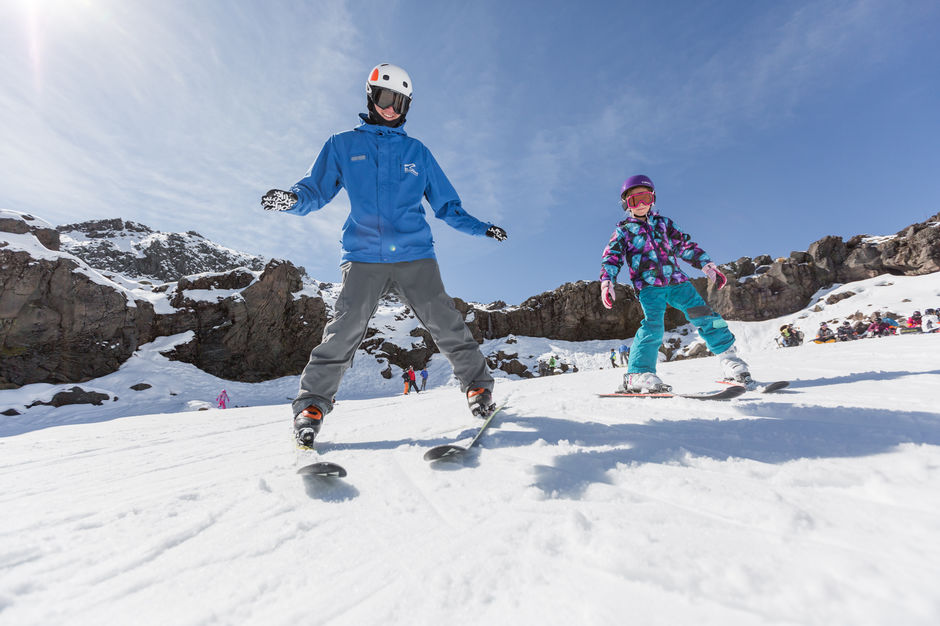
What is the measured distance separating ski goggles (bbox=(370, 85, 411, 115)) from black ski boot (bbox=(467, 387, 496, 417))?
78.9 inches

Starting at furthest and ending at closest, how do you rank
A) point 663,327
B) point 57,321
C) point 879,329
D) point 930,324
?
point 57,321 → point 930,324 → point 879,329 → point 663,327

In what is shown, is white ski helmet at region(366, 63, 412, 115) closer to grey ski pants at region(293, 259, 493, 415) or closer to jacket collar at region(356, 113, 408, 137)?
jacket collar at region(356, 113, 408, 137)

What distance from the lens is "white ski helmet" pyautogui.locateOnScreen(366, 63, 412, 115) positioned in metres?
2.55

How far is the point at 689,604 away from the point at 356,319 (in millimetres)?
1969

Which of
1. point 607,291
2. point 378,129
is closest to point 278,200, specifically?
point 378,129

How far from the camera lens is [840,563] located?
0.62m

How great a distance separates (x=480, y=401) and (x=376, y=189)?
149 centimetres

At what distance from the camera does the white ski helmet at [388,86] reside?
100 inches

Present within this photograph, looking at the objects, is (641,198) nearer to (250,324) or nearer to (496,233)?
(496,233)

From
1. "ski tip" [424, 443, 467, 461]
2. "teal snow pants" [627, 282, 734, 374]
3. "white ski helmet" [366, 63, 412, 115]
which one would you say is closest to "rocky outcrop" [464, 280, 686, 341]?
"teal snow pants" [627, 282, 734, 374]

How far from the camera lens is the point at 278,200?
2.32 metres

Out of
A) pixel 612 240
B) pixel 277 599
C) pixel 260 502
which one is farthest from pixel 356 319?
pixel 612 240

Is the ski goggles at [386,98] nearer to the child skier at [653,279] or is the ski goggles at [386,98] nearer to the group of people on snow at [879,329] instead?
the child skier at [653,279]

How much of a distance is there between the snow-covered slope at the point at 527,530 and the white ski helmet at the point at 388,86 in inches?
88.7
